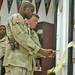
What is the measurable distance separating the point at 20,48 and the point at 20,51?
0.03 meters

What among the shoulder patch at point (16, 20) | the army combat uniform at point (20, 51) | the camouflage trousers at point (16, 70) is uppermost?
the shoulder patch at point (16, 20)

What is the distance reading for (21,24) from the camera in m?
1.95

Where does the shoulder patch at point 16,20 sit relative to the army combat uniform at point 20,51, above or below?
above

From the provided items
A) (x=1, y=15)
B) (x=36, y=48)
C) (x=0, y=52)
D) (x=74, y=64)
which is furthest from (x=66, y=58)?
(x=1, y=15)

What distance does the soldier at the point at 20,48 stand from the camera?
1.89m

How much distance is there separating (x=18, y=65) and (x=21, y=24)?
0.42 meters

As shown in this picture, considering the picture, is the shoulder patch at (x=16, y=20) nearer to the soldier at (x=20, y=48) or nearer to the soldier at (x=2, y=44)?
the soldier at (x=20, y=48)

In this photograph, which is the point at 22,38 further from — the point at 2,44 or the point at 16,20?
the point at 2,44

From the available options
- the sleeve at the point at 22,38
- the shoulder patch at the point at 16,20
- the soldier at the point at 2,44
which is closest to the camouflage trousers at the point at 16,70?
the sleeve at the point at 22,38

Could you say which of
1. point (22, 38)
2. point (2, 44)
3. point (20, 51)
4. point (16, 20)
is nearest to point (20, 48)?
point (20, 51)

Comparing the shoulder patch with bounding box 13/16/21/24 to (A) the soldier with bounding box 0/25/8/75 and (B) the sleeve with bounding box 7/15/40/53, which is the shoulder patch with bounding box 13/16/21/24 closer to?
(B) the sleeve with bounding box 7/15/40/53

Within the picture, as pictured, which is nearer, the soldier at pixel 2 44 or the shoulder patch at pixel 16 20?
the shoulder patch at pixel 16 20

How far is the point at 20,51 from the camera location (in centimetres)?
194

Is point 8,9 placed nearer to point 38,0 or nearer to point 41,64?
point 38,0
